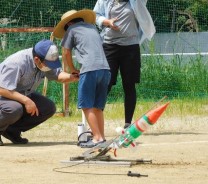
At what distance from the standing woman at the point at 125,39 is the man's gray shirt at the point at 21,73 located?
3.59 feet

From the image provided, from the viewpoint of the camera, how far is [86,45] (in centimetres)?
853

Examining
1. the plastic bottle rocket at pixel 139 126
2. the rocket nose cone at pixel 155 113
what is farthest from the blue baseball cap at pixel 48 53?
the rocket nose cone at pixel 155 113

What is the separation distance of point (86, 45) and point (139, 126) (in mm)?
1859

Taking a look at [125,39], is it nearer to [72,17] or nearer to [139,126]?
[72,17]

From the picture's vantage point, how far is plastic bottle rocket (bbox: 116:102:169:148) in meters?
6.78

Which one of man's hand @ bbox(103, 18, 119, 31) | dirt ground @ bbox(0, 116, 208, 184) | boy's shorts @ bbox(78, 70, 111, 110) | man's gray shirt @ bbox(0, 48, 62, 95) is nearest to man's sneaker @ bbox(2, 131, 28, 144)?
dirt ground @ bbox(0, 116, 208, 184)

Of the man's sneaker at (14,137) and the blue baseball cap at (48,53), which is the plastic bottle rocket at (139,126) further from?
the man's sneaker at (14,137)

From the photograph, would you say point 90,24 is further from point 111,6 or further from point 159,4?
point 159,4

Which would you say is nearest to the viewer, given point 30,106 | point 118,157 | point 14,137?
point 118,157

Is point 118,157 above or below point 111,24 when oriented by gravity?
below

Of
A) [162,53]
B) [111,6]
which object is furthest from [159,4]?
[111,6]

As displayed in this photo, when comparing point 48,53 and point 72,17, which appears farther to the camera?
point 72,17

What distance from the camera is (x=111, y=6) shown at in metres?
9.78

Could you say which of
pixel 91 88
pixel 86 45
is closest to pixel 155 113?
pixel 91 88
